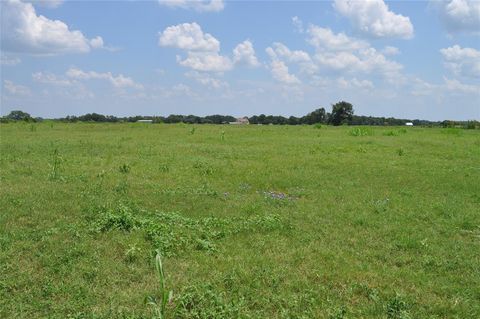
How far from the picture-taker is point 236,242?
795 centimetres

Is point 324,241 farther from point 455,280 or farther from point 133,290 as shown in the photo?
point 133,290

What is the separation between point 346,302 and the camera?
233 inches

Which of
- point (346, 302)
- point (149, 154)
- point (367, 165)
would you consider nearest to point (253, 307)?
point (346, 302)

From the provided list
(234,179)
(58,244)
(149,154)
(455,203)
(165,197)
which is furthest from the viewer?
(149,154)

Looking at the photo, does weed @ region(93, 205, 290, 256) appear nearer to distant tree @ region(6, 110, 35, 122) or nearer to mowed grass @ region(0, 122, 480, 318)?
mowed grass @ region(0, 122, 480, 318)

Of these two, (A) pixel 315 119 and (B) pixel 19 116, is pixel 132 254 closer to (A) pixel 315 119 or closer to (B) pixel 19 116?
(B) pixel 19 116

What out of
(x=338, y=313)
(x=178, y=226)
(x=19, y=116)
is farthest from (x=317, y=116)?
(x=338, y=313)

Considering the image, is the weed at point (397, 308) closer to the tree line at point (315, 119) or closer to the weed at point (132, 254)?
the weed at point (132, 254)

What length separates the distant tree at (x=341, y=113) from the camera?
6222cm

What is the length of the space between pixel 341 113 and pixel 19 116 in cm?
3909

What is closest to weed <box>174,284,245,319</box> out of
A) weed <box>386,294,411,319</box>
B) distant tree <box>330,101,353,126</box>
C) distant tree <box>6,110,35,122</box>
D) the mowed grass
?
the mowed grass

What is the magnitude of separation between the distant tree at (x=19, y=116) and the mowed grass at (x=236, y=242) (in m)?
32.8

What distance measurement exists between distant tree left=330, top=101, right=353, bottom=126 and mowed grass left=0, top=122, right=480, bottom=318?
4810 centimetres

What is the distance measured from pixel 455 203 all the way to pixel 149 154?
38.5 feet
